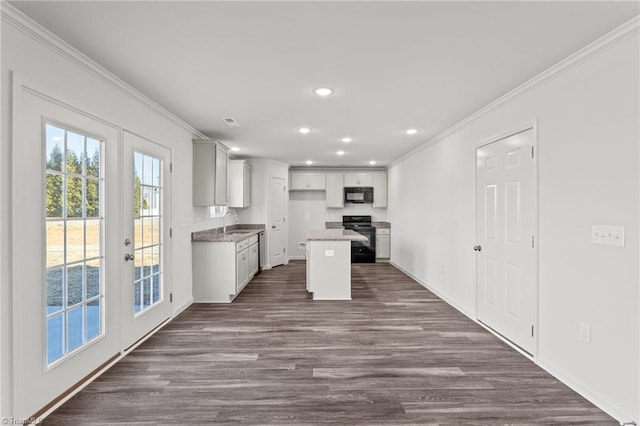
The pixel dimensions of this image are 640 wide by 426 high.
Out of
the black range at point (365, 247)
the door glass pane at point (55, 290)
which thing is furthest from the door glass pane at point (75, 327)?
the black range at point (365, 247)

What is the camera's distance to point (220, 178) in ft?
16.0

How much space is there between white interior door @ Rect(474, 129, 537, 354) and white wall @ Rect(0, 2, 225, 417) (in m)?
3.58

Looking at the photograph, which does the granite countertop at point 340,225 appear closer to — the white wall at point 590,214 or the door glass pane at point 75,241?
the white wall at point 590,214

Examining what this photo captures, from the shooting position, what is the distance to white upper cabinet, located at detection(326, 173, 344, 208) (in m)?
8.20

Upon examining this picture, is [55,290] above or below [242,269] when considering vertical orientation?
above

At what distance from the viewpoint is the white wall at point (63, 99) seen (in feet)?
5.80

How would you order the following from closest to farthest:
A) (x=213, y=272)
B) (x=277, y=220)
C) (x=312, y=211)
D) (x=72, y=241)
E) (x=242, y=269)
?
(x=72, y=241) → (x=213, y=272) → (x=242, y=269) → (x=277, y=220) → (x=312, y=211)

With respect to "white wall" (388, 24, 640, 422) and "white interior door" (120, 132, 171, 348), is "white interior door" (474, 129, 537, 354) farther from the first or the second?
"white interior door" (120, 132, 171, 348)

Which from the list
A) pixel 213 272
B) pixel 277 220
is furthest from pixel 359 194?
pixel 213 272

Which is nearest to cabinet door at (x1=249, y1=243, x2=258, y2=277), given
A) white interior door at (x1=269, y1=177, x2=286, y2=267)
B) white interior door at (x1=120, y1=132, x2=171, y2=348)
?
white interior door at (x1=269, y1=177, x2=286, y2=267)

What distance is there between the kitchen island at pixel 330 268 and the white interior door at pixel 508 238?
174cm

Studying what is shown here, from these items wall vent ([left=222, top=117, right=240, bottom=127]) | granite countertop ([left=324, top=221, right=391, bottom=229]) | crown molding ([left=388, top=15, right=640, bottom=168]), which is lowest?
granite countertop ([left=324, top=221, right=391, bottom=229])

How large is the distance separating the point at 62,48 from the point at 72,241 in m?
1.30

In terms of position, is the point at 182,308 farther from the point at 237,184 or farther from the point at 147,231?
the point at 237,184
